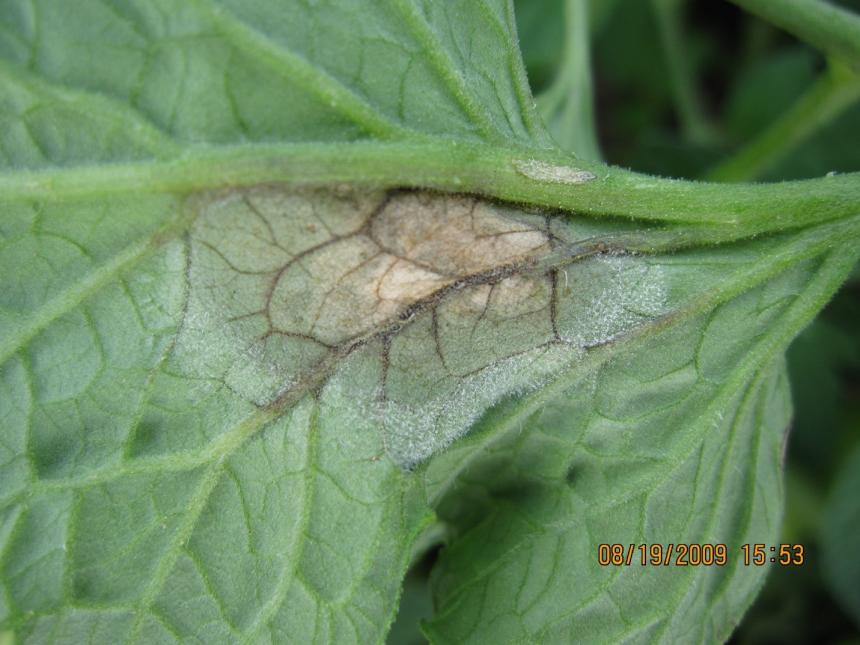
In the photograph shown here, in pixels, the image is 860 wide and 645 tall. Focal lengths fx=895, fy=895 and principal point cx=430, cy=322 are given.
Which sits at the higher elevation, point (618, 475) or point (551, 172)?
point (551, 172)

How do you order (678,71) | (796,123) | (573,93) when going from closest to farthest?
(573,93), (796,123), (678,71)

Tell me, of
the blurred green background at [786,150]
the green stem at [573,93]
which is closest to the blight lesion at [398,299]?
the green stem at [573,93]

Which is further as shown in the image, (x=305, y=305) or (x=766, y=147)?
(x=766, y=147)

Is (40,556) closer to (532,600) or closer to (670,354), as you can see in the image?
(532,600)

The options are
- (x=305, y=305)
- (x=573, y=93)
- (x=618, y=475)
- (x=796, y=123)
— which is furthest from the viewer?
(x=796, y=123)
